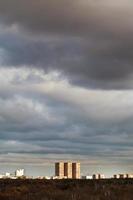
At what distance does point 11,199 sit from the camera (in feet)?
154

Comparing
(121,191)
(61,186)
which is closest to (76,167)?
(61,186)

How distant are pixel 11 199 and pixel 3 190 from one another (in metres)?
7.58

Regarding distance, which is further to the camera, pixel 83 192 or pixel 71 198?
pixel 83 192

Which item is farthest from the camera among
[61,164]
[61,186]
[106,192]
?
[61,164]

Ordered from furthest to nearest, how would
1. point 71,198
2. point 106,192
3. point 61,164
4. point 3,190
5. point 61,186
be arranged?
point 61,164
point 61,186
point 3,190
point 106,192
point 71,198

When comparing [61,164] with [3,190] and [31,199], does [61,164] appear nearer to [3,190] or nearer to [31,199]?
[3,190]


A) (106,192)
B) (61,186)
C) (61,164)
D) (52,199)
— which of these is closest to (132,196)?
(106,192)

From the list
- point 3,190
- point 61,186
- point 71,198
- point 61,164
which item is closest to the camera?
point 71,198

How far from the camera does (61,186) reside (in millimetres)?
58875

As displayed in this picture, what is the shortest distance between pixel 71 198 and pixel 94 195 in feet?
9.47

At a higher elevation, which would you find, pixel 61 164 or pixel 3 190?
pixel 61 164

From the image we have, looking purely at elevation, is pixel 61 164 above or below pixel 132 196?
above

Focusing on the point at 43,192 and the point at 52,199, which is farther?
the point at 43,192

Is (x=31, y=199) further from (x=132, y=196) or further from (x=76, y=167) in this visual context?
(x=76, y=167)
